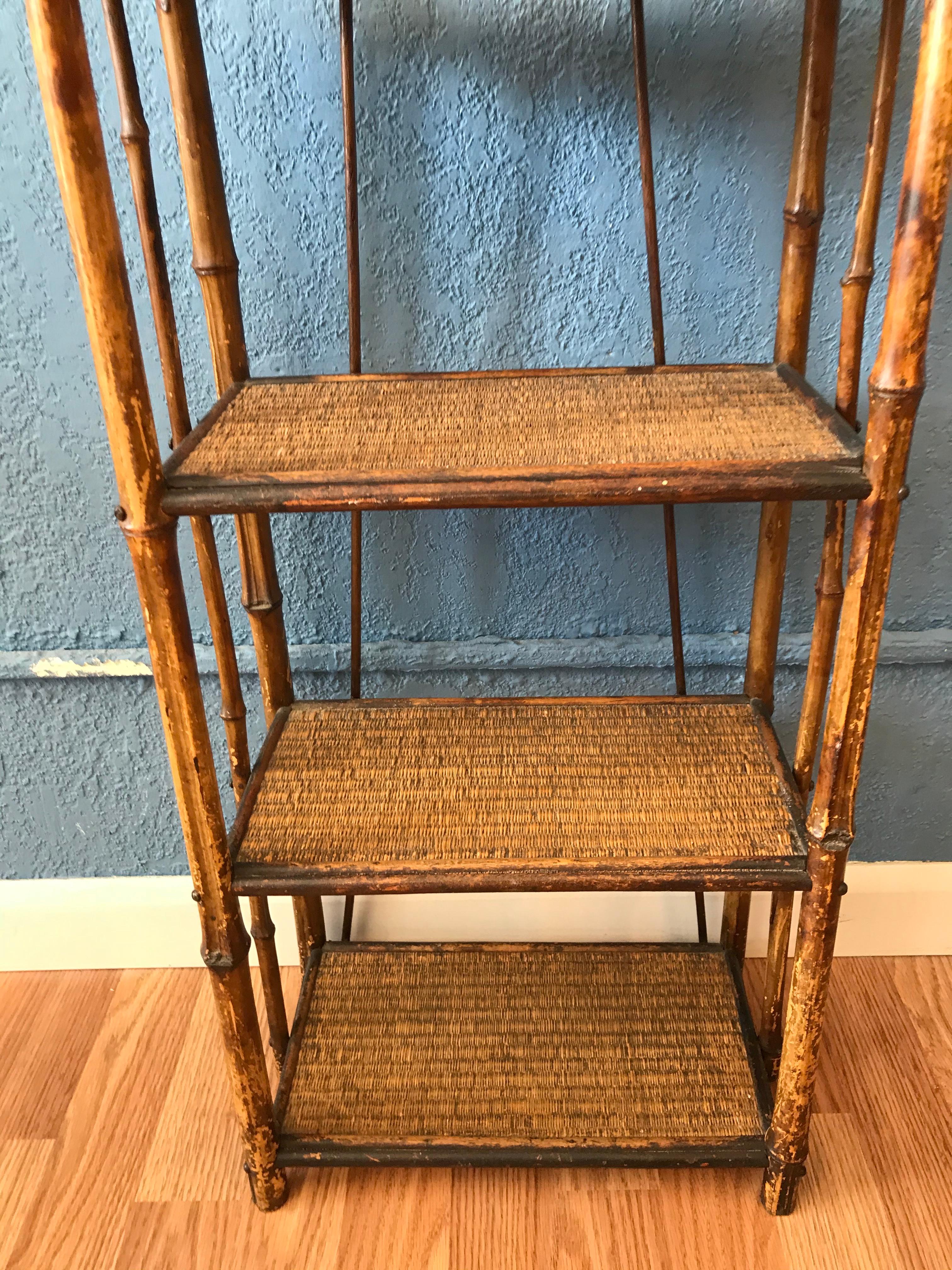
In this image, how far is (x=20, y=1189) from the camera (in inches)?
45.5

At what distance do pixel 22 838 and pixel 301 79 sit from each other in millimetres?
1048

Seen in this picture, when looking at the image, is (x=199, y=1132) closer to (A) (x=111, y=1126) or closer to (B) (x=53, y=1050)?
(A) (x=111, y=1126)

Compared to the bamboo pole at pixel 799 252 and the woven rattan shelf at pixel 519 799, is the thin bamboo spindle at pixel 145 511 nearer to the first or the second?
the woven rattan shelf at pixel 519 799

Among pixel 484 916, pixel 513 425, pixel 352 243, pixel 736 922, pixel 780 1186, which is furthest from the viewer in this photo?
pixel 484 916

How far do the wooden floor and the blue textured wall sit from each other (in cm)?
39

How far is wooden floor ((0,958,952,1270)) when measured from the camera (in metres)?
1.07

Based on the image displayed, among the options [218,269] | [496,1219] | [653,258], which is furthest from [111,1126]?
[653,258]

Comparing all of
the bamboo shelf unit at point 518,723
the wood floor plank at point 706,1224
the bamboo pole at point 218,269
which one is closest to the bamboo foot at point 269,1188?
the bamboo shelf unit at point 518,723

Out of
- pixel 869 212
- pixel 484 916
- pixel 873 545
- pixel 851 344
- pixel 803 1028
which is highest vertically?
pixel 869 212

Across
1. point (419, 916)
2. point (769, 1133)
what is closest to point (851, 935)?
point (769, 1133)

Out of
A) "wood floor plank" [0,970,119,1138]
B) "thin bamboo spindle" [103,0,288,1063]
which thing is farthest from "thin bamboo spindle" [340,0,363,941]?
"wood floor plank" [0,970,119,1138]

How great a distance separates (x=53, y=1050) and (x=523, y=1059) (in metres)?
0.67

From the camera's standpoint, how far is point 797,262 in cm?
92

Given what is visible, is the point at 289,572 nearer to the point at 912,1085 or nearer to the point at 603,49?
the point at 603,49
